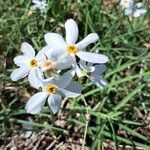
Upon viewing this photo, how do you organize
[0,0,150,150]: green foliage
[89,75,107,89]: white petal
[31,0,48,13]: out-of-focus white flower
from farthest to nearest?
[31,0,48,13]: out-of-focus white flower, [0,0,150,150]: green foliage, [89,75,107,89]: white petal

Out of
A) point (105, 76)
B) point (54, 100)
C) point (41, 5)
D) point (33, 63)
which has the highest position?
point (41, 5)

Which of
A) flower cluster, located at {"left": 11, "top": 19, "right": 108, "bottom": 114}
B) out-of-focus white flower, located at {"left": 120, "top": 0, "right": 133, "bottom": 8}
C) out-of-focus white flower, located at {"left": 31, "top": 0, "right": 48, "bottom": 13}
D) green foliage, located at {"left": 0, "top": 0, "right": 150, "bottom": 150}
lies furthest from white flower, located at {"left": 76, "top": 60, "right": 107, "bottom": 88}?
out-of-focus white flower, located at {"left": 120, "top": 0, "right": 133, "bottom": 8}

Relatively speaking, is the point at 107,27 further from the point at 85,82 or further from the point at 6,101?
the point at 6,101

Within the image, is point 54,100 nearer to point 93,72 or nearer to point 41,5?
point 93,72

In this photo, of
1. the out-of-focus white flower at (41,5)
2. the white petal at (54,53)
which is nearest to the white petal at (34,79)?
the white petal at (54,53)

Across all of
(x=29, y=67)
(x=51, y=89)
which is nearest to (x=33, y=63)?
(x=29, y=67)

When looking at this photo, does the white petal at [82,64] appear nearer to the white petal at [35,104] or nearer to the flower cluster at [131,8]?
the white petal at [35,104]

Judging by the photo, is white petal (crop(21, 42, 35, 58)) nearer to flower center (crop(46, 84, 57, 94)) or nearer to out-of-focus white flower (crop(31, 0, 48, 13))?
flower center (crop(46, 84, 57, 94))
